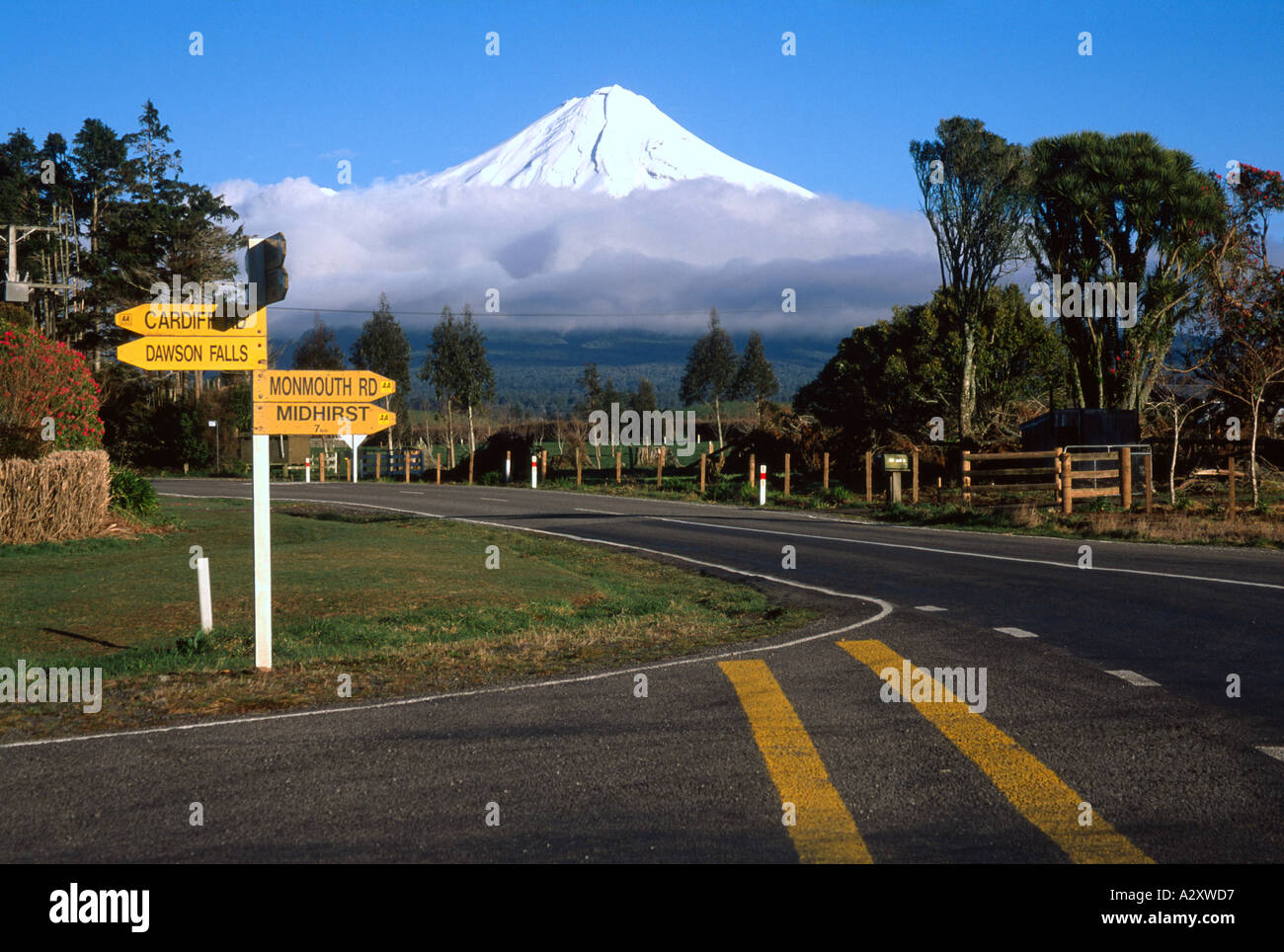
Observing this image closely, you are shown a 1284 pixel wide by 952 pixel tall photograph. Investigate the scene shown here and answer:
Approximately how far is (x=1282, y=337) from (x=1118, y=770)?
27.4m

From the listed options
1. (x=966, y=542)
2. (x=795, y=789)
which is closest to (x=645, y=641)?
(x=795, y=789)

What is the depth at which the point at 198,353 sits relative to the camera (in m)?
8.91

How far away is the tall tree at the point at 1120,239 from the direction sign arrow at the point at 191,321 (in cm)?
3106

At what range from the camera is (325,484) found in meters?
42.6

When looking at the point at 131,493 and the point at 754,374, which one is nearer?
the point at 131,493

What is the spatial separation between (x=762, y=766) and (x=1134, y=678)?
3.60m

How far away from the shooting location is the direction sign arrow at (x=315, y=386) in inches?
351

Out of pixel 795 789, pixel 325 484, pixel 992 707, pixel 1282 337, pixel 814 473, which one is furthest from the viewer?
pixel 325 484

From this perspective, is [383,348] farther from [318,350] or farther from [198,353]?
[198,353]

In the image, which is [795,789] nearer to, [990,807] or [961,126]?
[990,807]

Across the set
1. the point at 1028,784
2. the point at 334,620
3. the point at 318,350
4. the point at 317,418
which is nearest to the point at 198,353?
the point at 317,418

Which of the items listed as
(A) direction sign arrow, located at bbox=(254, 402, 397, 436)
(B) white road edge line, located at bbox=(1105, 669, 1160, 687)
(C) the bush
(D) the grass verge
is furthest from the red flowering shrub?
(B) white road edge line, located at bbox=(1105, 669, 1160, 687)

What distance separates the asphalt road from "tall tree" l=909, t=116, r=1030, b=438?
28.2m

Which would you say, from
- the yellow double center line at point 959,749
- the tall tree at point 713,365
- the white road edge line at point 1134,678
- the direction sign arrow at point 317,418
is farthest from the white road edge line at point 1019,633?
the tall tree at point 713,365
